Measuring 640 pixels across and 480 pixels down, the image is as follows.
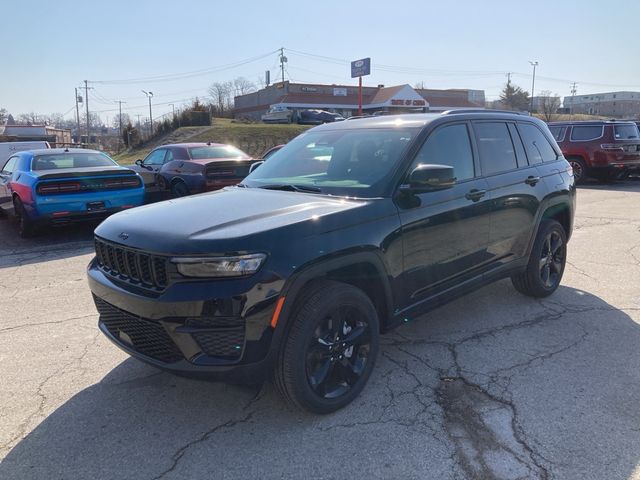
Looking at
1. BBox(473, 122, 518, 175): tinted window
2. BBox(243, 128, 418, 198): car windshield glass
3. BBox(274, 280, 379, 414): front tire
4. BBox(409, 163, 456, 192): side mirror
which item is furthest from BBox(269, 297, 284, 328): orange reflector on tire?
BBox(473, 122, 518, 175): tinted window

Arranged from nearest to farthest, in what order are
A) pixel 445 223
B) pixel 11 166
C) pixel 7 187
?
pixel 445 223 → pixel 7 187 → pixel 11 166

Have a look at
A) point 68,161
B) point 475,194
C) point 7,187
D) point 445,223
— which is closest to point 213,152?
point 68,161

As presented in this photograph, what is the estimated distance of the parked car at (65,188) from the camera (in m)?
7.80

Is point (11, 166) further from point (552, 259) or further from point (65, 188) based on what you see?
point (552, 259)

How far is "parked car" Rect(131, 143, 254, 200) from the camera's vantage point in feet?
32.5

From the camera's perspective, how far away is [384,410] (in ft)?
10.1

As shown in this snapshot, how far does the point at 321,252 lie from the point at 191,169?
8.43 metres

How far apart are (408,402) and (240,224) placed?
158cm

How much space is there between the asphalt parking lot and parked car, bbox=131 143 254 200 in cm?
544

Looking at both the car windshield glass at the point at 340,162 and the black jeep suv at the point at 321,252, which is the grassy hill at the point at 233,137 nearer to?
the car windshield glass at the point at 340,162

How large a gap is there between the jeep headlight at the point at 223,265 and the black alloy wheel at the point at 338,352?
0.59 m

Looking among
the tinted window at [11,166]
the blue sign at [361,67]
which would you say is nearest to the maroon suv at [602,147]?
the tinted window at [11,166]

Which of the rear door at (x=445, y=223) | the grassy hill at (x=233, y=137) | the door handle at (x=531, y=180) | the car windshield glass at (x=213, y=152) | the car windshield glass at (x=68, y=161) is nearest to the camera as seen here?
the rear door at (x=445, y=223)

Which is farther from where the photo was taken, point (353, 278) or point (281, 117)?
point (281, 117)
